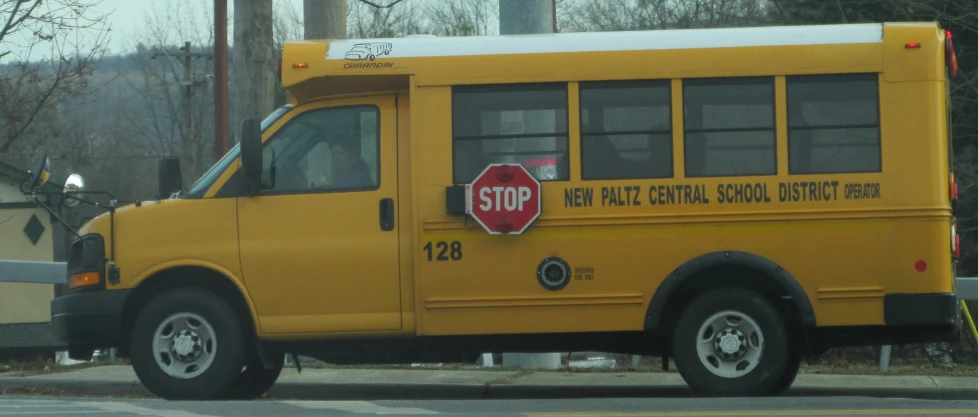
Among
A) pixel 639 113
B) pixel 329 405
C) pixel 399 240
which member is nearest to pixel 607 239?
pixel 639 113

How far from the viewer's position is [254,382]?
32.6 feet

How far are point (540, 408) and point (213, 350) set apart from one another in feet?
7.77

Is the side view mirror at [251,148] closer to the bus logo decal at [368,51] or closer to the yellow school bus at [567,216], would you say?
the yellow school bus at [567,216]

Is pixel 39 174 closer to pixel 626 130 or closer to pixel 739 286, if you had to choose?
pixel 626 130

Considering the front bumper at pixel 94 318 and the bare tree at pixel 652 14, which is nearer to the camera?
the front bumper at pixel 94 318

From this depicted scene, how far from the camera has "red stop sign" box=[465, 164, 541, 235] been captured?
8.70m

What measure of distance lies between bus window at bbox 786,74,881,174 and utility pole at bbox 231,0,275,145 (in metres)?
6.81

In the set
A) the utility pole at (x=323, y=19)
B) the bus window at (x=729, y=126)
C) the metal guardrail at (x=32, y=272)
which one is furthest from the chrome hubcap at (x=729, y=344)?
the utility pole at (x=323, y=19)

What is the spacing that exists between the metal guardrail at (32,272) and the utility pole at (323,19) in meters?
3.50

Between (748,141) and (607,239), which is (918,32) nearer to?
(748,141)

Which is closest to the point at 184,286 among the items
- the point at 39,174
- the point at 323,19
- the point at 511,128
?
the point at 39,174

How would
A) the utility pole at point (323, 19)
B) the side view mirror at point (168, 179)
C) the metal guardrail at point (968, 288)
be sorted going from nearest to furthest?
the side view mirror at point (168, 179) → the metal guardrail at point (968, 288) → the utility pole at point (323, 19)

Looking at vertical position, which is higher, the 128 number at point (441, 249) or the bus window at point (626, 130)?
the bus window at point (626, 130)

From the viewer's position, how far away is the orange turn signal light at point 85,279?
908 cm
